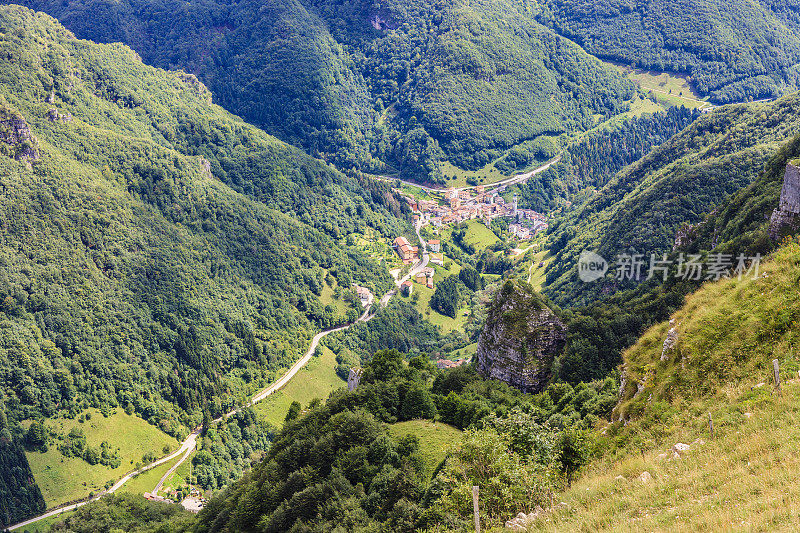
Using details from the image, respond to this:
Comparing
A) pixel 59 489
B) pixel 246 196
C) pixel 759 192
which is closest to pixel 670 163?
pixel 759 192

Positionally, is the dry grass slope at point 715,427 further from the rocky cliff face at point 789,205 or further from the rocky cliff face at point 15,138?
the rocky cliff face at point 15,138

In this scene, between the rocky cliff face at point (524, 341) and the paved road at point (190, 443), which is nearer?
the rocky cliff face at point (524, 341)

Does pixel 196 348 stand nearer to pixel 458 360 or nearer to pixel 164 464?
pixel 164 464

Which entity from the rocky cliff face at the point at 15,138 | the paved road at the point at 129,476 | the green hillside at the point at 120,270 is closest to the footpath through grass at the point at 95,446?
the green hillside at the point at 120,270

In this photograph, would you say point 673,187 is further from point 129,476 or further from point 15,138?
point 15,138

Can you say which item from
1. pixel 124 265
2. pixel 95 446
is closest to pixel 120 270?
pixel 124 265

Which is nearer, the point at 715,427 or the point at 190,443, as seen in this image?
the point at 715,427

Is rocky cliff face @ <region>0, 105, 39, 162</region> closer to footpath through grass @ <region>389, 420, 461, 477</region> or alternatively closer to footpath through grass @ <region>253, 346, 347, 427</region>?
footpath through grass @ <region>253, 346, 347, 427</region>
